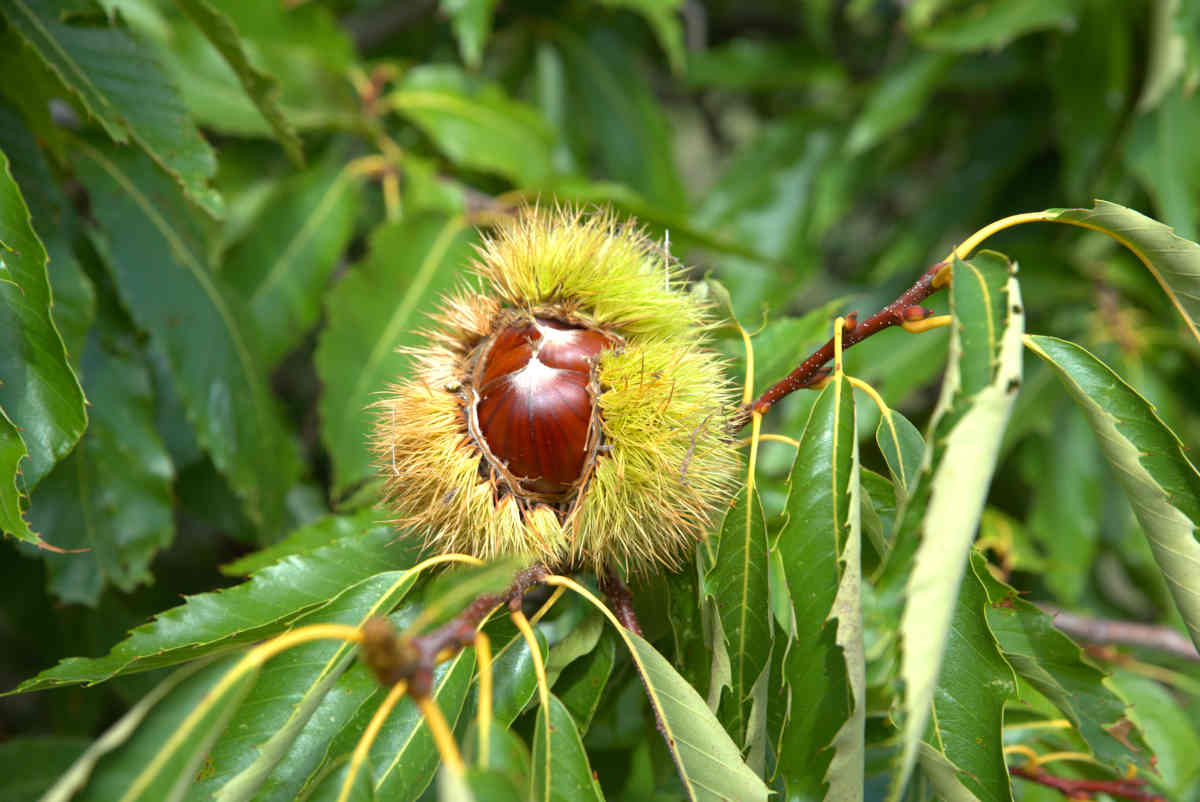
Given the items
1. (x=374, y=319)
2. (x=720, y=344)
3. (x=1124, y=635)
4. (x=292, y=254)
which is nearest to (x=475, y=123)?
(x=292, y=254)

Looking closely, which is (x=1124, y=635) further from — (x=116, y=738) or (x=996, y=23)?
(x=116, y=738)

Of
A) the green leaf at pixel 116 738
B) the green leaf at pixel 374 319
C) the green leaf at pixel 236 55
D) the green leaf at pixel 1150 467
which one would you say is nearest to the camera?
the green leaf at pixel 116 738

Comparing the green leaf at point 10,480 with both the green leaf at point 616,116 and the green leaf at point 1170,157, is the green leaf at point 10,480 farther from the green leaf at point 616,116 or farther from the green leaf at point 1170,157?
the green leaf at point 1170,157

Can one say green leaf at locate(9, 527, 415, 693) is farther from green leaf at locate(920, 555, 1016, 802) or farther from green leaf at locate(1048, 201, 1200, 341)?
green leaf at locate(1048, 201, 1200, 341)

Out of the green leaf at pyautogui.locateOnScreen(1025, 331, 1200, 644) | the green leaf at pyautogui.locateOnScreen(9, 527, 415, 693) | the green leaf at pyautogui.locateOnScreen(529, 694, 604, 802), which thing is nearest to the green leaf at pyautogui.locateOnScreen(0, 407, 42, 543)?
the green leaf at pyautogui.locateOnScreen(9, 527, 415, 693)

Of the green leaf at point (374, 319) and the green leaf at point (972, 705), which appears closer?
the green leaf at point (972, 705)

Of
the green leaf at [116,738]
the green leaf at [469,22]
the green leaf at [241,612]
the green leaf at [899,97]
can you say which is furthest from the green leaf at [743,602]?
the green leaf at [899,97]
